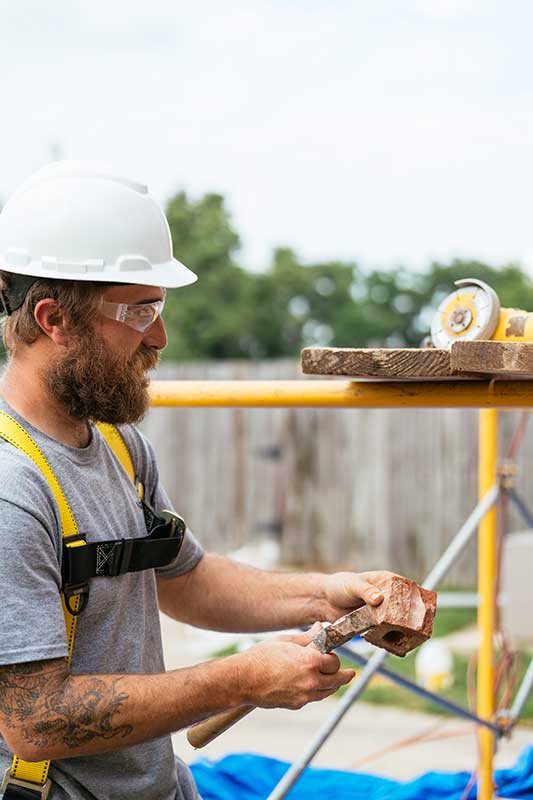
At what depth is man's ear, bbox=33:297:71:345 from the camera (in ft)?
7.18

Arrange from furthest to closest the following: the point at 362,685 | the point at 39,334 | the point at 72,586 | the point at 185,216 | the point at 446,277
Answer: the point at 185,216 → the point at 446,277 → the point at 362,685 → the point at 39,334 → the point at 72,586

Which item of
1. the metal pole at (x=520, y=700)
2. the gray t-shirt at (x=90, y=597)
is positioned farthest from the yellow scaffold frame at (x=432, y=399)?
the gray t-shirt at (x=90, y=597)

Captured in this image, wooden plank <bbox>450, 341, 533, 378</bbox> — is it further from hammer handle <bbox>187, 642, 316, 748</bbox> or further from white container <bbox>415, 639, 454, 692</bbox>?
white container <bbox>415, 639, 454, 692</bbox>

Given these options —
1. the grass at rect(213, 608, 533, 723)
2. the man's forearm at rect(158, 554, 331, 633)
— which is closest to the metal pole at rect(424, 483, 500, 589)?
the man's forearm at rect(158, 554, 331, 633)

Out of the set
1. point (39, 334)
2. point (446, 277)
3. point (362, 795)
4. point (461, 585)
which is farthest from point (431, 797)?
point (446, 277)

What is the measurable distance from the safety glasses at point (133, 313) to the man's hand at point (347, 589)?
0.71m

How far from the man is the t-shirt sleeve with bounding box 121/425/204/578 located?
0.44 ft

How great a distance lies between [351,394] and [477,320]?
393 mm

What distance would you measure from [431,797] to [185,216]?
1779 centimetres

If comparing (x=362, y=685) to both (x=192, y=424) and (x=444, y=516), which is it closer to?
(x=444, y=516)

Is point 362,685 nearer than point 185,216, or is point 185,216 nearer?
point 362,685

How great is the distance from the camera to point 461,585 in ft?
34.1

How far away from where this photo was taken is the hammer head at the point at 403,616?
77.6 inches

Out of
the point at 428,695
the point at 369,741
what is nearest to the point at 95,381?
the point at 428,695
